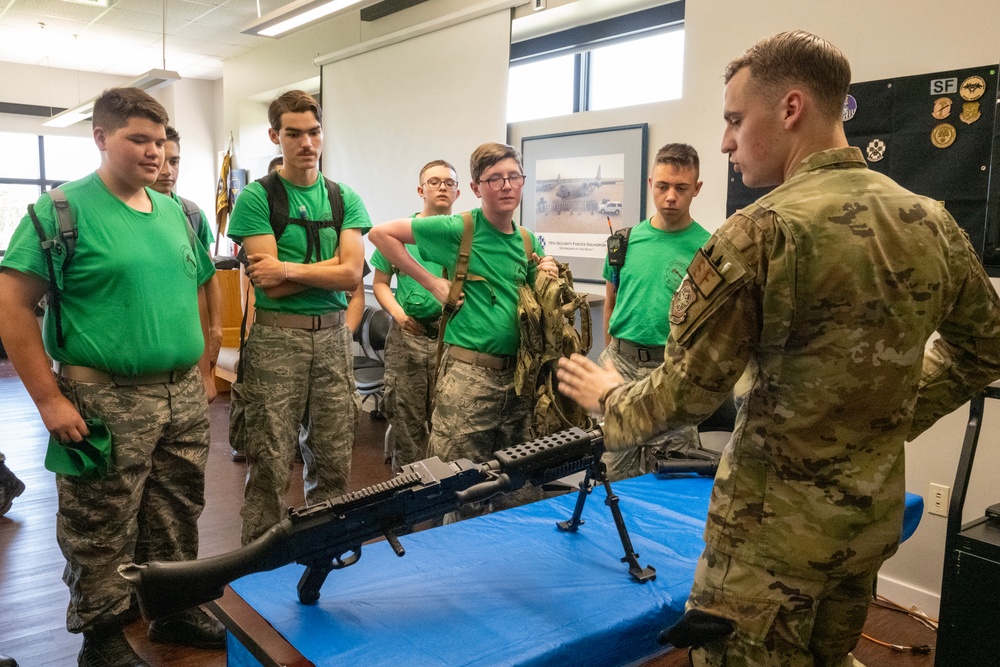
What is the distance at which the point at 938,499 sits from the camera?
8.84 ft

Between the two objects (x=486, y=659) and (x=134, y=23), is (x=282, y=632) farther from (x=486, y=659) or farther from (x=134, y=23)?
(x=134, y=23)

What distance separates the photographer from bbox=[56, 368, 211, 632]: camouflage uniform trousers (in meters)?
2.03

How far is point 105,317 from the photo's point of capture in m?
2.01

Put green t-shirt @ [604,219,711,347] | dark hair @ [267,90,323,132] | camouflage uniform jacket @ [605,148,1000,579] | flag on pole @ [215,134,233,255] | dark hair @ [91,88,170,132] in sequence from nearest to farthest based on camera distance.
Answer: camouflage uniform jacket @ [605,148,1000,579] < dark hair @ [91,88,170,132] < dark hair @ [267,90,323,132] < green t-shirt @ [604,219,711,347] < flag on pole @ [215,134,233,255]

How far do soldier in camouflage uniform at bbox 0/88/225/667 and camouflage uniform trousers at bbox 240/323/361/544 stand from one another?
12.3 inches

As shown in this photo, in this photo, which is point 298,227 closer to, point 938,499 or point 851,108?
point 851,108

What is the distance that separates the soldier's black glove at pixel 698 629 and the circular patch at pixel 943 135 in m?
2.31

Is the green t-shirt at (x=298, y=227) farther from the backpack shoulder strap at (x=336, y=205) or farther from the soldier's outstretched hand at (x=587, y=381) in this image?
the soldier's outstretched hand at (x=587, y=381)

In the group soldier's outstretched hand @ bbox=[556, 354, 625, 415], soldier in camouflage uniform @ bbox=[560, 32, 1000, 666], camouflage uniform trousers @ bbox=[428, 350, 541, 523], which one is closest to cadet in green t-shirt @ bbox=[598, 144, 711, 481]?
camouflage uniform trousers @ bbox=[428, 350, 541, 523]

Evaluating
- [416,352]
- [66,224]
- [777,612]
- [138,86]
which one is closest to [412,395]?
[416,352]

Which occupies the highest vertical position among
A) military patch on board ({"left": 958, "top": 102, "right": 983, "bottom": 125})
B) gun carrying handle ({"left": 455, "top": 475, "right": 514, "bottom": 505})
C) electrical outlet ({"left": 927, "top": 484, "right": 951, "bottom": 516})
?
military patch on board ({"left": 958, "top": 102, "right": 983, "bottom": 125})

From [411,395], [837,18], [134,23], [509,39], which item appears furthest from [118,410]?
[134,23]

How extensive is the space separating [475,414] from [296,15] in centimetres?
279

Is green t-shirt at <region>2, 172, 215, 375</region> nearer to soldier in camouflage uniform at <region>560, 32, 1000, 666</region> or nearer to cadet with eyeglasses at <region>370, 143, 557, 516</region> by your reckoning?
cadet with eyeglasses at <region>370, 143, 557, 516</region>
